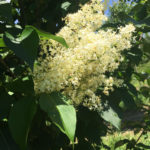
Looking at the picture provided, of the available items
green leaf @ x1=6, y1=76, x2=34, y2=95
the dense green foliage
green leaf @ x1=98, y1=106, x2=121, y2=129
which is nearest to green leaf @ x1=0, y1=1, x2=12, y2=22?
the dense green foliage

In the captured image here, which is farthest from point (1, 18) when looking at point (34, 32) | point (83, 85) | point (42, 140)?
point (42, 140)

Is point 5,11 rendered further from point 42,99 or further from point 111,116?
point 111,116

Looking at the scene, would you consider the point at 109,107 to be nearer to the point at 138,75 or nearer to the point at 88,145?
the point at 88,145

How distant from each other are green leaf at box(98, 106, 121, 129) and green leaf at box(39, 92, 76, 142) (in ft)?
1.26

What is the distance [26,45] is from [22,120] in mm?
231

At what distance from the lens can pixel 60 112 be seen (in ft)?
2.33

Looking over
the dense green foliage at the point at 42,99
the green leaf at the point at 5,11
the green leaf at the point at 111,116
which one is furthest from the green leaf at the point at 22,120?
the green leaf at the point at 111,116

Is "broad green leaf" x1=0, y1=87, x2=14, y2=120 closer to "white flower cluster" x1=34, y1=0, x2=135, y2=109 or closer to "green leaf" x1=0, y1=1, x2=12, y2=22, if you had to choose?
"white flower cluster" x1=34, y1=0, x2=135, y2=109

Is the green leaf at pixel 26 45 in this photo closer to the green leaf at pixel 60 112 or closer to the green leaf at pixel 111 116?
the green leaf at pixel 60 112

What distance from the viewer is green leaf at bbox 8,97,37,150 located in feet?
2.22

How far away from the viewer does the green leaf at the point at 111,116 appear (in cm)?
111

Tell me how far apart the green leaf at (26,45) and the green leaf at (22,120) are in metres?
0.16

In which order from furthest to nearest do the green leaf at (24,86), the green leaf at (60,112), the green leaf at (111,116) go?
the green leaf at (111,116), the green leaf at (24,86), the green leaf at (60,112)

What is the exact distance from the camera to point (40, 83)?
83cm
